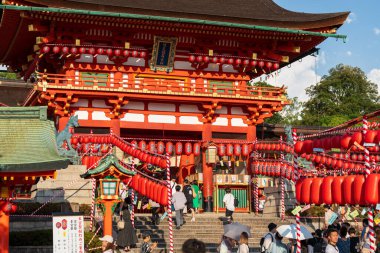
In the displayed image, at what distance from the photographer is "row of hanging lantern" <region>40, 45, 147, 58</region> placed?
28797 millimetres

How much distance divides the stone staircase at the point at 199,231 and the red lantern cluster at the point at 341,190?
4973mm

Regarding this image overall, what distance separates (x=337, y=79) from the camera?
226ft

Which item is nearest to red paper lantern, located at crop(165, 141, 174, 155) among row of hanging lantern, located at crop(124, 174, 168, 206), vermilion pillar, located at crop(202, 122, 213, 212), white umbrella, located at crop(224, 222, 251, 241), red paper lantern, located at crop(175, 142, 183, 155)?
red paper lantern, located at crop(175, 142, 183, 155)

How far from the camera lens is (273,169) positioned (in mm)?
27625

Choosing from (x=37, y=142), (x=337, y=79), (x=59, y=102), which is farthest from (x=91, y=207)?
(x=337, y=79)

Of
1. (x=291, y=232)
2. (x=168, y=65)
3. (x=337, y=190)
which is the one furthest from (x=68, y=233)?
(x=168, y=65)

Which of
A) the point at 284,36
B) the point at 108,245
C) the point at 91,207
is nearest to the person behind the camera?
the point at 108,245

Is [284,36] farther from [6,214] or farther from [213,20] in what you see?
[6,214]

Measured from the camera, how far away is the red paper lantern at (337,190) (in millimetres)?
15729

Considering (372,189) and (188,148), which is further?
(188,148)

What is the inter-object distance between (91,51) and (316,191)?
16175 mm

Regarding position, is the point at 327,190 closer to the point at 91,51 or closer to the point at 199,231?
the point at 199,231

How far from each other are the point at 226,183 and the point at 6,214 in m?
15.1

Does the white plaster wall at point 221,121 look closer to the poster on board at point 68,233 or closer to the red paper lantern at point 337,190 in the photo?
the red paper lantern at point 337,190
